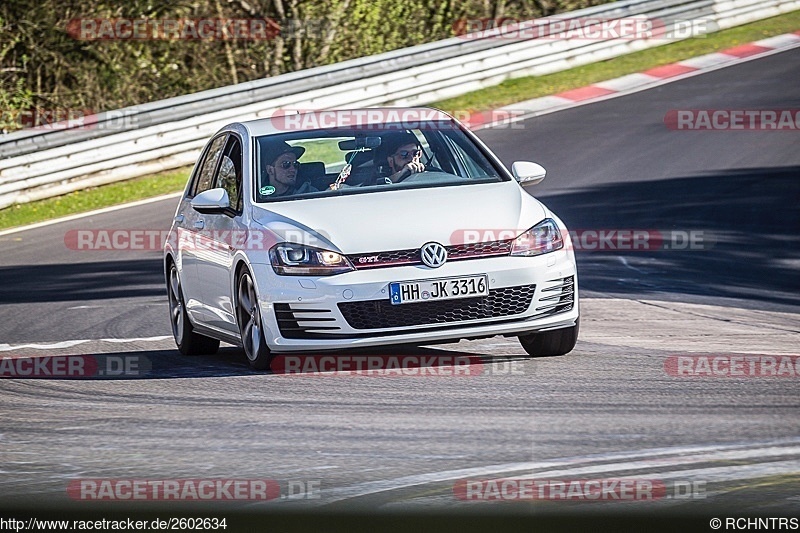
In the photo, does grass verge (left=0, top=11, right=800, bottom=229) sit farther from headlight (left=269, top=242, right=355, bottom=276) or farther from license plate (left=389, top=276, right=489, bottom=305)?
license plate (left=389, top=276, right=489, bottom=305)

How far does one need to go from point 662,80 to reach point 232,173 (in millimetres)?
13866

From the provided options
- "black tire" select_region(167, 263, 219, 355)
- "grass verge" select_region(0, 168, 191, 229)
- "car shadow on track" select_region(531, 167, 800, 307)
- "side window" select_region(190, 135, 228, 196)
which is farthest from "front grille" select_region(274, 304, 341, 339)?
"grass verge" select_region(0, 168, 191, 229)

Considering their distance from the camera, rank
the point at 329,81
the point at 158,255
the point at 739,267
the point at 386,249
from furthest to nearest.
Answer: the point at 329,81, the point at 158,255, the point at 739,267, the point at 386,249

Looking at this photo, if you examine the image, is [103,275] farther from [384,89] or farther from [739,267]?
[384,89]

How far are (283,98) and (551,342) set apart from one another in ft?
42.5

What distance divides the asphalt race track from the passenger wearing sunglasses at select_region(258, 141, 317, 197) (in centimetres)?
112

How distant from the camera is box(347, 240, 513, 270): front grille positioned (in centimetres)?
812

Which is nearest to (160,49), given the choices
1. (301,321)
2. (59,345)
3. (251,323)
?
(59,345)

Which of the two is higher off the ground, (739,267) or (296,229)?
(296,229)

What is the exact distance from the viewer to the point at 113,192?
1977cm

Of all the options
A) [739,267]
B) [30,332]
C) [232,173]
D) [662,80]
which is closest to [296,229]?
[232,173]

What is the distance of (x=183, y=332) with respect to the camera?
10180 mm

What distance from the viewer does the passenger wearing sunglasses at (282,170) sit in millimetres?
9062

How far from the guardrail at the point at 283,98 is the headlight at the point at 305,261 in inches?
468
